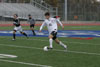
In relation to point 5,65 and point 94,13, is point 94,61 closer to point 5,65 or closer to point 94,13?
point 5,65

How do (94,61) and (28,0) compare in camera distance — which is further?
(28,0)

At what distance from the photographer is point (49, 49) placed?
12.4 m

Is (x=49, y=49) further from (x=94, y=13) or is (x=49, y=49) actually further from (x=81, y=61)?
(x=94, y=13)

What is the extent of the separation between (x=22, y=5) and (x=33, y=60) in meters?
46.7

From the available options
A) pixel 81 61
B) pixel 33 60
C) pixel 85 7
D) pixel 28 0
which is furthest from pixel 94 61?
pixel 28 0

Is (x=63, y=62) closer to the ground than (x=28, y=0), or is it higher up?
closer to the ground

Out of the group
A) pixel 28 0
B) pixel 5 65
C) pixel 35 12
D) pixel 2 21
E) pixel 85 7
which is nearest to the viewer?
pixel 5 65

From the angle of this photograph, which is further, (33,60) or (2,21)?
(2,21)

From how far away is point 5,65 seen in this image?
8.65 m

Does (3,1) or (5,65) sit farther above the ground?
(3,1)

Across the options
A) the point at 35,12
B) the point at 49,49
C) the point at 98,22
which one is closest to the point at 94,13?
the point at 98,22

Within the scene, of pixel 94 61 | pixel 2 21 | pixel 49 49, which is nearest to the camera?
pixel 94 61

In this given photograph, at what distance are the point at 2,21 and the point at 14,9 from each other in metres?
6.58

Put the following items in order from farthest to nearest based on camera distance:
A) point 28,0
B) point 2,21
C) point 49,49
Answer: point 28,0 → point 2,21 → point 49,49
